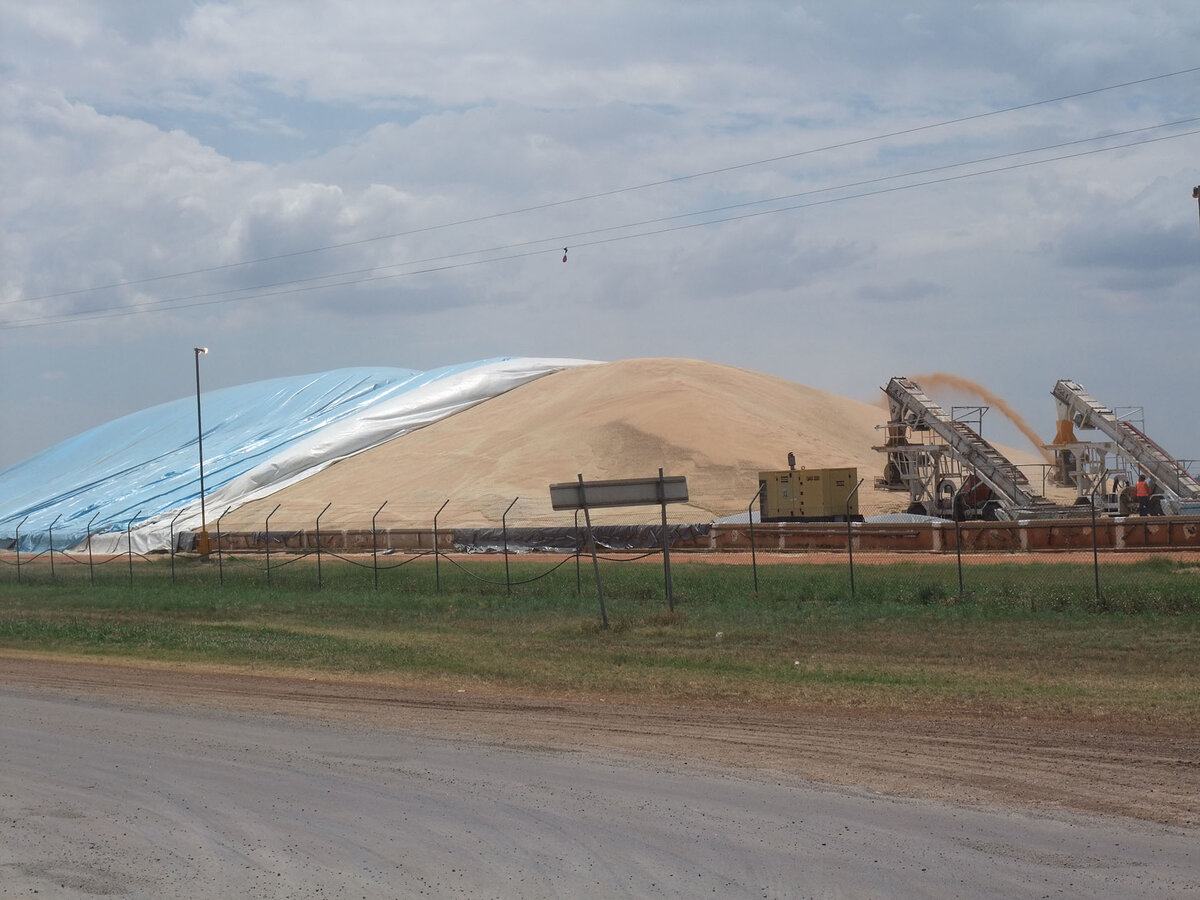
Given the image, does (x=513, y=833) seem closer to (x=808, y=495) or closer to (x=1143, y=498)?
(x=808, y=495)

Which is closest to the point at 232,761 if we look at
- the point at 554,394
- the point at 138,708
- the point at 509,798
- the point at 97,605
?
the point at 509,798

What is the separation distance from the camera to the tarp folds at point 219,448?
67438 millimetres

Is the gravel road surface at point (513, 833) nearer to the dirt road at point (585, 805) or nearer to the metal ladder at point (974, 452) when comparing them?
the dirt road at point (585, 805)

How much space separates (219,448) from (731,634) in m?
63.5

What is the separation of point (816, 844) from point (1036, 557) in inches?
1152

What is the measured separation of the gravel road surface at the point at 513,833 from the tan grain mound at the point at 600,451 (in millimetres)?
41402

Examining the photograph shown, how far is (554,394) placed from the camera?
262ft

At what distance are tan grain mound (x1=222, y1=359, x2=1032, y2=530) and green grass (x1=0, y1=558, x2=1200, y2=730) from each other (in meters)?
22.7

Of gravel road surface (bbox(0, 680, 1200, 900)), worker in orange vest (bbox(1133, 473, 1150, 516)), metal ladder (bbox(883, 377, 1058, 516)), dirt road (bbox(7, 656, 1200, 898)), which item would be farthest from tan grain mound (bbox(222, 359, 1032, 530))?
gravel road surface (bbox(0, 680, 1200, 900))

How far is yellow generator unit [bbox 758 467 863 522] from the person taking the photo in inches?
1743

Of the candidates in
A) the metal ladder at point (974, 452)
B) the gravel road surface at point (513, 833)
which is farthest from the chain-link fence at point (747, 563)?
the gravel road surface at point (513, 833)

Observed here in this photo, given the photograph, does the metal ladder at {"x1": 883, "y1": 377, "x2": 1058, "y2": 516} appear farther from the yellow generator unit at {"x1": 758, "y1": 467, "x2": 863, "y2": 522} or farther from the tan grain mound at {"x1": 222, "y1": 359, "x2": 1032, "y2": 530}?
the tan grain mound at {"x1": 222, "y1": 359, "x2": 1032, "y2": 530}

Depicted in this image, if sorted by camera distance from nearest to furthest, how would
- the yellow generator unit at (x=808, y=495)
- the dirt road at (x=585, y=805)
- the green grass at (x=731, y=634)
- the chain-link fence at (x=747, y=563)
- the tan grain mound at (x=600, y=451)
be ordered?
the dirt road at (x=585, y=805) < the green grass at (x=731, y=634) < the chain-link fence at (x=747, y=563) < the yellow generator unit at (x=808, y=495) < the tan grain mound at (x=600, y=451)

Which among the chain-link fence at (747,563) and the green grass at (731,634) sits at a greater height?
the chain-link fence at (747,563)
